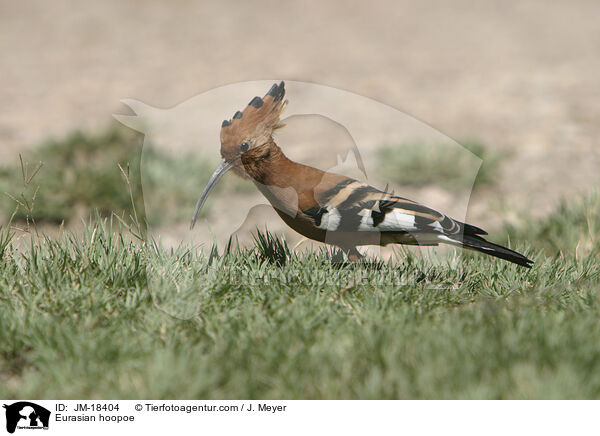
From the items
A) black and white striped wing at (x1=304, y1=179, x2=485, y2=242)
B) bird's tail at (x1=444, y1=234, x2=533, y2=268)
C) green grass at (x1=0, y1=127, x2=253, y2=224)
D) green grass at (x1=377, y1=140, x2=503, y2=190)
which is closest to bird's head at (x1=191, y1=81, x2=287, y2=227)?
black and white striped wing at (x1=304, y1=179, x2=485, y2=242)

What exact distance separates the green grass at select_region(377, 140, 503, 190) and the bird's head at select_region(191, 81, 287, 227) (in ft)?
10.1

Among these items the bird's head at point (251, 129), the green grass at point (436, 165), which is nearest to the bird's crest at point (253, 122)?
the bird's head at point (251, 129)

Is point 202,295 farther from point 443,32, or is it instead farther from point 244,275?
point 443,32

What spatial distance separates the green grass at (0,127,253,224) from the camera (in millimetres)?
4879

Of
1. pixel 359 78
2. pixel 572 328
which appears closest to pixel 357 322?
pixel 572 328

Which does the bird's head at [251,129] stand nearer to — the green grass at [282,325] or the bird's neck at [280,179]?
the bird's neck at [280,179]

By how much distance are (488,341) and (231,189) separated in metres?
2.99

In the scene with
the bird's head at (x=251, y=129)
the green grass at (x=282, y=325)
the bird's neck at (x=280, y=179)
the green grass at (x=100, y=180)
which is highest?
the green grass at (x=100, y=180)

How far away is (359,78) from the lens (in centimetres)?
891

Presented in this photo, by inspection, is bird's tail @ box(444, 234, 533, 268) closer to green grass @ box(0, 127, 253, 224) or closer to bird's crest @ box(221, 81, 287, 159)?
bird's crest @ box(221, 81, 287, 159)

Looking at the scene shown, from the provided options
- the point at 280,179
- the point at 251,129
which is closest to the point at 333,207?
the point at 280,179

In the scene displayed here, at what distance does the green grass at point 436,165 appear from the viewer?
20.8 feet
